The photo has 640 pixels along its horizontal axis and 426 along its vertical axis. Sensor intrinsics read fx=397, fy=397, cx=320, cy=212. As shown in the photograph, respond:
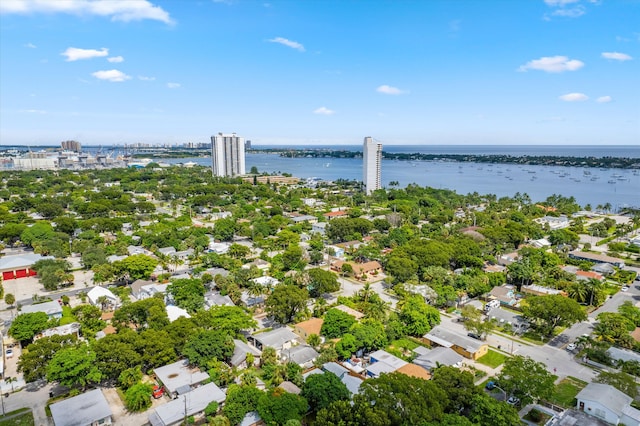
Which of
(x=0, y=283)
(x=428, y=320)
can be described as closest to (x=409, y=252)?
(x=428, y=320)

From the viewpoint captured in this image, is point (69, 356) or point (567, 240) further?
point (567, 240)

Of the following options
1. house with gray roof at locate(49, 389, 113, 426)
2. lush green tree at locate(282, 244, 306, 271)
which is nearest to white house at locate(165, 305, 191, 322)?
house with gray roof at locate(49, 389, 113, 426)

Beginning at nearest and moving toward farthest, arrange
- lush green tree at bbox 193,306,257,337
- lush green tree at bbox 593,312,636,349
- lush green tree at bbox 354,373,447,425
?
lush green tree at bbox 354,373,447,425
lush green tree at bbox 193,306,257,337
lush green tree at bbox 593,312,636,349

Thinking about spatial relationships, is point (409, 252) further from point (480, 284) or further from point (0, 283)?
point (0, 283)

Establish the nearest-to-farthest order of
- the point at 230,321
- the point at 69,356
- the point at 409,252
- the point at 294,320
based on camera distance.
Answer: the point at 69,356 < the point at 230,321 < the point at 294,320 < the point at 409,252

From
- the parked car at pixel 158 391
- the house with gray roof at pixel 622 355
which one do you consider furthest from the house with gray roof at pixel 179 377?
the house with gray roof at pixel 622 355

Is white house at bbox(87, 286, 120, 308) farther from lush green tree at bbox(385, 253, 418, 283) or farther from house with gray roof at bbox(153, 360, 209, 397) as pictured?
lush green tree at bbox(385, 253, 418, 283)
